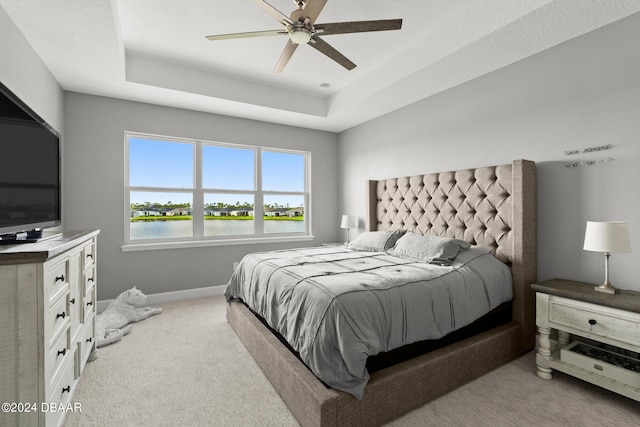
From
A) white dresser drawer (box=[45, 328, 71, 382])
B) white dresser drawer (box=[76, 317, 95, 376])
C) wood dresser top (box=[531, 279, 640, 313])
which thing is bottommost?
white dresser drawer (box=[76, 317, 95, 376])

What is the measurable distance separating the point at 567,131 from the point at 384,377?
2.43 meters

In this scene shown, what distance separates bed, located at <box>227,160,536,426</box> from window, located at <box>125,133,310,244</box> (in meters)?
1.62

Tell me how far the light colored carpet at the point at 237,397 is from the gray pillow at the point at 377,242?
4.99ft

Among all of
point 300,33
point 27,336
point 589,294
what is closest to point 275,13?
point 300,33

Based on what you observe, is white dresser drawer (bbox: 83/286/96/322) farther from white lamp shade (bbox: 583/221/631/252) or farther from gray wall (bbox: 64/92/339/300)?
white lamp shade (bbox: 583/221/631/252)

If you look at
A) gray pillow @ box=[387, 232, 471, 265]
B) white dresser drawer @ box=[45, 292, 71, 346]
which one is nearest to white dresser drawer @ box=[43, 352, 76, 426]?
white dresser drawer @ box=[45, 292, 71, 346]

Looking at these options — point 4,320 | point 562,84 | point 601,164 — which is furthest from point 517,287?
point 4,320

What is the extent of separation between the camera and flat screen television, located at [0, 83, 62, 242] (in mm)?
1454

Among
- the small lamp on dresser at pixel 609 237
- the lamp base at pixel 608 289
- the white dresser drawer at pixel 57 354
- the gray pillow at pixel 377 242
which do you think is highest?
the small lamp on dresser at pixel 609 237

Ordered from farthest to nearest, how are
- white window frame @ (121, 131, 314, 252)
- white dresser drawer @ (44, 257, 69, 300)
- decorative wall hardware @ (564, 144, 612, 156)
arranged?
white window frame @ (121, 131, 314, 252) → decorative wall hardware @ (564, 144, 612, 156) → white dresser drawer @ (44, 257, 69, 300)

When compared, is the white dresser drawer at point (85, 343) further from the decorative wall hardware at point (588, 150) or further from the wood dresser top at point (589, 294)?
the decorative wall hardware at point (588, 150)

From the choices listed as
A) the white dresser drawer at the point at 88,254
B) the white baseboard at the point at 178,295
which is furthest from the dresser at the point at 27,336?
the white baseboard at the point at 178,295

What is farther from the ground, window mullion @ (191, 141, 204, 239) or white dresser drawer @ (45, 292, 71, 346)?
window mullion @ (191, 141, 204, 239)

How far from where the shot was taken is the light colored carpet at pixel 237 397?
1.72 meters
